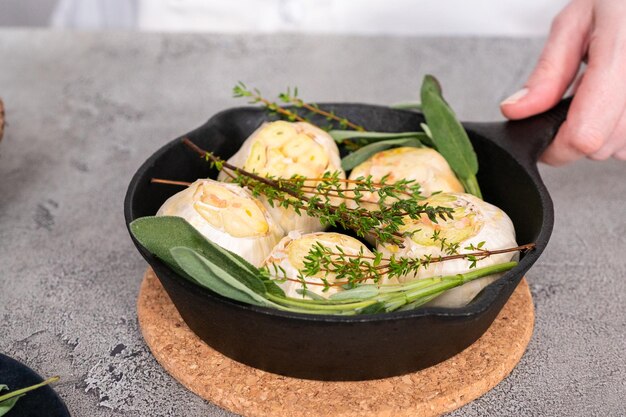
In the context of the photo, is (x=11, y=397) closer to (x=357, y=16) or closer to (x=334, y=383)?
(x=334, y=383)

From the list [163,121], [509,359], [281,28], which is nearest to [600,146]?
[509,359]

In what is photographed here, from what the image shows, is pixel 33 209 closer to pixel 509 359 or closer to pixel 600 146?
pixel 509 359

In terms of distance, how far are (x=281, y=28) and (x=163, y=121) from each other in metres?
0.53

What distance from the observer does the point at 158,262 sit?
2.83 ft

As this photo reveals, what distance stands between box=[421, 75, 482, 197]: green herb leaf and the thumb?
18 cm

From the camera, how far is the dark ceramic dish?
82 cm

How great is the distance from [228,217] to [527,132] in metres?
0.53

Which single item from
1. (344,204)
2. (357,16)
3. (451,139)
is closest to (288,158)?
(344,204)

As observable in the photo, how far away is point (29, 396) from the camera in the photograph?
0.84 m

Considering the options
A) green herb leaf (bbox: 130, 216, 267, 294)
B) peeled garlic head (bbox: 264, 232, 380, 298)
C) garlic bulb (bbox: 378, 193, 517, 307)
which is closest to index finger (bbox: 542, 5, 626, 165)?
garlic bulb (bbox: 378, 193, 517, 307)

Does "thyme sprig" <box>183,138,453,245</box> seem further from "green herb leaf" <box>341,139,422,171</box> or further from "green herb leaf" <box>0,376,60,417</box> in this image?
"green herb leaf" <box>0,376,60,417</box>

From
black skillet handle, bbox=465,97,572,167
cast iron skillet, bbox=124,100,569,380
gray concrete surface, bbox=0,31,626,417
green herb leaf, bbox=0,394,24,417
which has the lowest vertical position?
gray concrete surface, bbox=0,31,626,417

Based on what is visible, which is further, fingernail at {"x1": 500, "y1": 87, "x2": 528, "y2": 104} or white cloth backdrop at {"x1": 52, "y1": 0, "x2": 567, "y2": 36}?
white cloth backdrop at {"x1": 52, "y1": 0, "x2": 567, "y2": 36}

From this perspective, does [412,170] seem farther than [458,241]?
Yes
